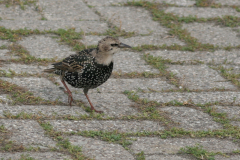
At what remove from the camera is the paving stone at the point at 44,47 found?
20.9 feet

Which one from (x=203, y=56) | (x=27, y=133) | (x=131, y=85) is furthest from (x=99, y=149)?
(x=203, y=56)

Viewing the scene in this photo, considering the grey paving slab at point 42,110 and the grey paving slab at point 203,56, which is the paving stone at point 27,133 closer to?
the grey paving slab at point 42,110

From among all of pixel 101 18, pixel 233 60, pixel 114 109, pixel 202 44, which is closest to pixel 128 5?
pixel 101 18

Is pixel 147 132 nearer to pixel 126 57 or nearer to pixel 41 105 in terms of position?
pixel 41 105

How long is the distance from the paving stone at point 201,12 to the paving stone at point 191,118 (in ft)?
10.9

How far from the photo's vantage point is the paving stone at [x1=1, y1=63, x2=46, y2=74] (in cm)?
577

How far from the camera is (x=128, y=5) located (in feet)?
27.6

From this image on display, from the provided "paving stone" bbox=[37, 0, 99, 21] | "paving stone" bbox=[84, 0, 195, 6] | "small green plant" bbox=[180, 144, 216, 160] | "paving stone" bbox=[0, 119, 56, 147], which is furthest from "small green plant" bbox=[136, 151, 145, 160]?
"paving stone" bbox=[84, 0, 195, 6]

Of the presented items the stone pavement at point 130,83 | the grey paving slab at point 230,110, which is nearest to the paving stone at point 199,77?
the stone pavement at point 130,83

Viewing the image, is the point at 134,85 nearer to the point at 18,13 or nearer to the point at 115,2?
the point at 18,13

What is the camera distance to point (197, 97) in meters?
5.52

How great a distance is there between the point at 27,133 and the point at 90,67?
4.12ft

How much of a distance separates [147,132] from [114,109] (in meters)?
0.69

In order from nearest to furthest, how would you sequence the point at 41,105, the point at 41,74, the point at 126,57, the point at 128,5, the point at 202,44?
the point at 41,105
the point at 41,74
the point at 126,57
the point at 202,44
the point at 128,5
